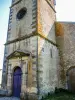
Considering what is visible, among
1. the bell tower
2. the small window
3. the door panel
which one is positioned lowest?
the door panel

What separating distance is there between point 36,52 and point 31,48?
0.60 m

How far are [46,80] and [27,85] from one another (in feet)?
5.03

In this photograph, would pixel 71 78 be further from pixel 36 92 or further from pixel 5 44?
pixel 5 44

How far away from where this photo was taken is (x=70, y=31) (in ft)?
41.9

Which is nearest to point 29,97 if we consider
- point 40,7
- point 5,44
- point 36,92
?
point 36,92

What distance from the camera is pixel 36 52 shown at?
915 centimetres

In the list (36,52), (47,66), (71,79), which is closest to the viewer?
(36,52)

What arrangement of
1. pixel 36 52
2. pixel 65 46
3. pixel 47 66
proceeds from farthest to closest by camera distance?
pixel 65 46, pixel 47 66, pixel 36 52

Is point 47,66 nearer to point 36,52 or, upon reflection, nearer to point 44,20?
point 36,52

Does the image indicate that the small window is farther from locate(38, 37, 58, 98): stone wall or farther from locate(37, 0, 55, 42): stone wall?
locate(38, 37, 58, 98): stone wall

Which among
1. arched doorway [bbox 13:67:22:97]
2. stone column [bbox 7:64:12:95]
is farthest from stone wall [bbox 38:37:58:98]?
stone column [bbox 7:64:12:95]

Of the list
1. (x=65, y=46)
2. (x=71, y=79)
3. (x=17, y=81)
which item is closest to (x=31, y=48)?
(x=17, y=81)

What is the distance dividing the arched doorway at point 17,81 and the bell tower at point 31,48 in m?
0.25

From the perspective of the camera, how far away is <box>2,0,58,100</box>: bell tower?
889 cm
